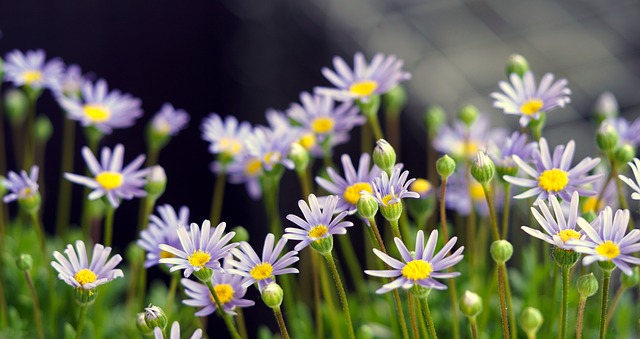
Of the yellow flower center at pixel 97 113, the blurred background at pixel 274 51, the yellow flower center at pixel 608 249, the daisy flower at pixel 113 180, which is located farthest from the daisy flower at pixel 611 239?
the blurred background at pixel 274 51

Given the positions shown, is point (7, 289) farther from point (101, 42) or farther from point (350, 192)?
point (101, 42)

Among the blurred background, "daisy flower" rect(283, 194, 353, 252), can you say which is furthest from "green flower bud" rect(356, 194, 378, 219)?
the blurred background

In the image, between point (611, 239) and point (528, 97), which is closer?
point (611, 239)

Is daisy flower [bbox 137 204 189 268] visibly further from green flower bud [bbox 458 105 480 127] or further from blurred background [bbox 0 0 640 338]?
blurred background [bbox 0 0 640 338]

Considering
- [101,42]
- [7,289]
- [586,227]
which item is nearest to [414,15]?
[101,42]

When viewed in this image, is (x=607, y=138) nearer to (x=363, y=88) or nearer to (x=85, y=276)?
(x=363, y=88)

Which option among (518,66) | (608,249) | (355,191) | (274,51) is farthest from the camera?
(274,51)

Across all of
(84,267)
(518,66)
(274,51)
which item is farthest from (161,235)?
(274,51)
